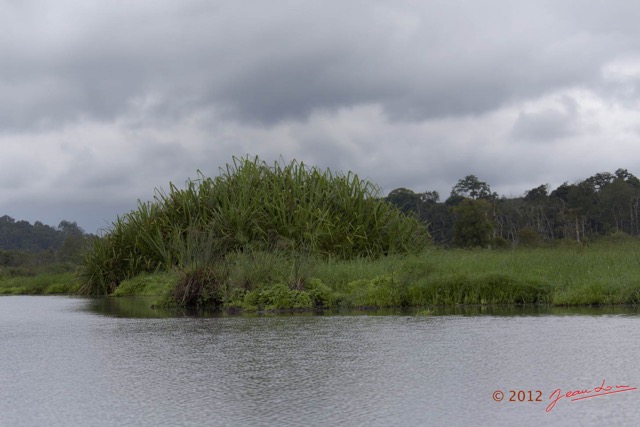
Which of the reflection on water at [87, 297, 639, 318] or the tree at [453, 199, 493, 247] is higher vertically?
the tree at [453, 199, 493, 247]

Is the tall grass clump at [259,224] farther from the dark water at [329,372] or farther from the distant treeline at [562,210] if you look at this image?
the distant treeline at [562,210]

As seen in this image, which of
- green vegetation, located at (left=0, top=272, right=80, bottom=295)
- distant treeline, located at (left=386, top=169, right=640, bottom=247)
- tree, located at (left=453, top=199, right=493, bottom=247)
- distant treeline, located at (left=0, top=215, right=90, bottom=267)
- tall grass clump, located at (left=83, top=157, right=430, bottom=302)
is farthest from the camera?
distant treeline, located at (left=0, top=215, right=90, bottom=267)

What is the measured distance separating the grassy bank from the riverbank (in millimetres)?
13

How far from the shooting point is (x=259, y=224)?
57.1 ft

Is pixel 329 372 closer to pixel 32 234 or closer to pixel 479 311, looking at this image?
pixel 479 311

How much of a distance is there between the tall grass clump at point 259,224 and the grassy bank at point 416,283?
A: 3641 millimetres

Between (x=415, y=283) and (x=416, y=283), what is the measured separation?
0.8 inches

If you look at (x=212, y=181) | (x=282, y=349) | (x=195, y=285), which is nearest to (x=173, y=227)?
(x=212, y=181)

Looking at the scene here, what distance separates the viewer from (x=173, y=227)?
Answer: 62.7ft

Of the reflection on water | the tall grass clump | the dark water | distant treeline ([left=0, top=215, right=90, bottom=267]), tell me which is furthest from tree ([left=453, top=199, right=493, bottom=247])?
distant treeline ([left=0, top=215, right=90, bottom=267])

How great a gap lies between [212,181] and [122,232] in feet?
10.3

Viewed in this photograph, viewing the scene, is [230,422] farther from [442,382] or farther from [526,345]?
[526,345]

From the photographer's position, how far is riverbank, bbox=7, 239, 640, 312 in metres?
10.1

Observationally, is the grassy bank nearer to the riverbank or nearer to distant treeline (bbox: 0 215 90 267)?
the riverbank
